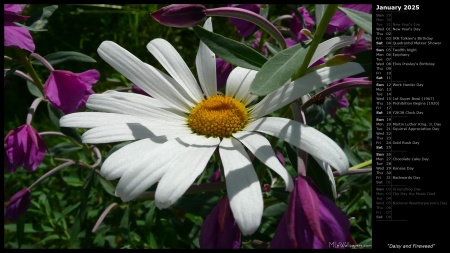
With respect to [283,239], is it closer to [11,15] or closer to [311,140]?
[311,140]

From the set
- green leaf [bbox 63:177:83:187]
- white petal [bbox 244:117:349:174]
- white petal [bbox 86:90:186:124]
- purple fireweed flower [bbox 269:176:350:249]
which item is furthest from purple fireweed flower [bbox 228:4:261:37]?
green leaf [bbox 63:177:83:187]

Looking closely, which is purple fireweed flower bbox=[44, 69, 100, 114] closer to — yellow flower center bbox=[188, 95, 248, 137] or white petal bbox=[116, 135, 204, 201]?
yellow flower center bbox=[188, 95, 248, 137]

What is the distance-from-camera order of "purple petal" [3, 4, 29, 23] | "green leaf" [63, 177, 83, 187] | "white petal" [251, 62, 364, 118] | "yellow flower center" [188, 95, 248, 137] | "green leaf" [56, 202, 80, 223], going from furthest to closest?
1. "green leaf" [63, 177, 83, 187]
2. "green leaf" [56, 202, 80, 223]
3. "purple petal" [3, 4, 29, 23]
4. "yellow flower center" [188, 95, 248, 137]
5. "white petal" [251, 62, 364, 118]

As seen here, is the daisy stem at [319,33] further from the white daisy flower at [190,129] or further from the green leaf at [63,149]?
the green leaf at [63,149]

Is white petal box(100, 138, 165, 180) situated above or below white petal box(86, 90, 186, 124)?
below

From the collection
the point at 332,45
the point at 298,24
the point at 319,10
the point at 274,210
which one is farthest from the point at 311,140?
the point at 298,24

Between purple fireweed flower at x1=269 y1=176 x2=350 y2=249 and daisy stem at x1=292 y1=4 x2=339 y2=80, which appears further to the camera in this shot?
daisy stem at x1=292 y1=4 x2=339 y2=80

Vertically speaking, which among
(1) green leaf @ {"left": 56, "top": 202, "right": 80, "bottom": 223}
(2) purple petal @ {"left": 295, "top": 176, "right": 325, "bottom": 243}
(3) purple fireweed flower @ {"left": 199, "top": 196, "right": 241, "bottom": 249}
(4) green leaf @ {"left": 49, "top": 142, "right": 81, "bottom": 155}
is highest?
(2) purple petal @ {"left": 295, "top": 176, "right": 325, "bottom": 243}

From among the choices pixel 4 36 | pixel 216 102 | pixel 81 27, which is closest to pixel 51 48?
pixel 81 27

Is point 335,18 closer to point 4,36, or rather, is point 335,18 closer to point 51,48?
point 4,36

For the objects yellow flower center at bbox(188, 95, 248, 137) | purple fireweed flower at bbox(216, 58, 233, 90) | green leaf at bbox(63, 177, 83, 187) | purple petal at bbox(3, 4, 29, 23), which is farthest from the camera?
green leaf at bbox(63, 177, 83, 187)
